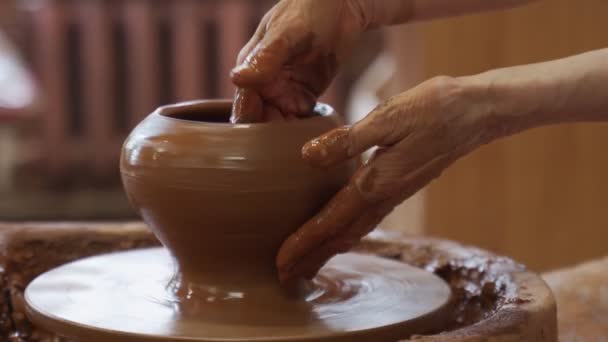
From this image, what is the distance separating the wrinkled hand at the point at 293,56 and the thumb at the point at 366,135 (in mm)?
191

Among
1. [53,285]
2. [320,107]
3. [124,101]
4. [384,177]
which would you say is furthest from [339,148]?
[124,101]

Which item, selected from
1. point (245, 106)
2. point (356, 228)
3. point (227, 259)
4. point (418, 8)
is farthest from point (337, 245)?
point (418, 8)

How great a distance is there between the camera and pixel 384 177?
1.36 meters

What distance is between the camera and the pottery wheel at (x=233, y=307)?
4.48ft

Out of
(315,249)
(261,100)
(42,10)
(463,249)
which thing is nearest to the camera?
(315,249)

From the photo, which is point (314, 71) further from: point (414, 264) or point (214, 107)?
point (414, 264)

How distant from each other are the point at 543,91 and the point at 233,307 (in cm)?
54

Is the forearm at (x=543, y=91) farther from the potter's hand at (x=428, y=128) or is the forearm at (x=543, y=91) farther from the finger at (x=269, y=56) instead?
the finger at (x=269, y=56)

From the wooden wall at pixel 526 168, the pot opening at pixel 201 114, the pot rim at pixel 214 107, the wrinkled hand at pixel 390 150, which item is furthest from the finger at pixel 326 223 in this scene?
the wooden wall at pixel 526 168

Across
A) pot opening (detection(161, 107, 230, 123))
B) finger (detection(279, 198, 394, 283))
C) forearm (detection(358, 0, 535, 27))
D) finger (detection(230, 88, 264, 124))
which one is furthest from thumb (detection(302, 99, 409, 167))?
forearm (detection(358, 0, 535, 27))

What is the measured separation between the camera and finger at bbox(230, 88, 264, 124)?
60.4 inches

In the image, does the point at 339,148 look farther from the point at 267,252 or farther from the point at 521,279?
the point at 521,279

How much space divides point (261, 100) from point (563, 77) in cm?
47

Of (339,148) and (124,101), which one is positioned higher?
(339,148)
